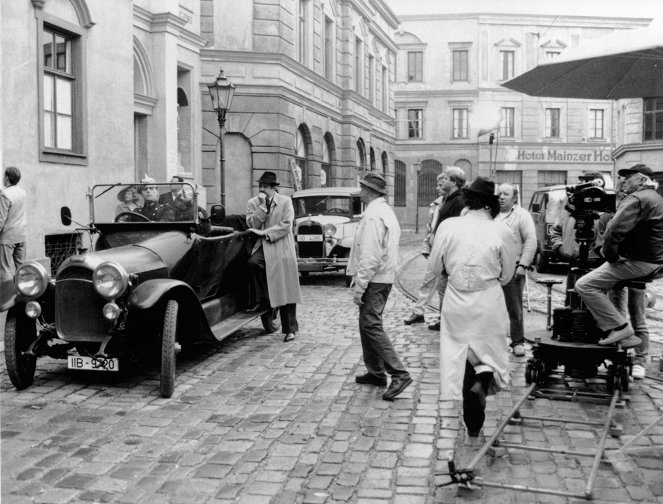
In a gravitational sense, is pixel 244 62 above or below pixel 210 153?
above

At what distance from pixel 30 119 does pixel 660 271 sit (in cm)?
906

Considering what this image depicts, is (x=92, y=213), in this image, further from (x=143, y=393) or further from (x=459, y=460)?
(x=459, y=460)

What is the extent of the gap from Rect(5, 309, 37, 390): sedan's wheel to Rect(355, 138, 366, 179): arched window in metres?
27.1

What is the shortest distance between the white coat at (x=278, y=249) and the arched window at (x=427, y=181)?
1660 inches

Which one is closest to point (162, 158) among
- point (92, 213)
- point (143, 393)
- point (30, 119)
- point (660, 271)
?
point (30, 119)

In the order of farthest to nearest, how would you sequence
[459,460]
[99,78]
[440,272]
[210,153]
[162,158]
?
[210,153], [162,158], [99,78], [440,272], [459,460]

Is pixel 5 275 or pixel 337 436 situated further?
pixel 5 275

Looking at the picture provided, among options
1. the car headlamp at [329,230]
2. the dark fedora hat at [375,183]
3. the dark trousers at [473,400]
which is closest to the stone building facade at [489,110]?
the car headlamp at [329,230]

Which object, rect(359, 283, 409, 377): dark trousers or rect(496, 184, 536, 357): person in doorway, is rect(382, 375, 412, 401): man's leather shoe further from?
rect(496, 184, 536, 357): person in doorway

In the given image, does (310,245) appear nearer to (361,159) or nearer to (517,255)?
(517,255)

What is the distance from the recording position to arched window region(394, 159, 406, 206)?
168ft

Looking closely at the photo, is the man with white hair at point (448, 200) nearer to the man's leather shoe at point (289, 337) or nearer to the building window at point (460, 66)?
the man's leather shoe at point (289, 337)

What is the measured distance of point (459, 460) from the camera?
4758 millimetres

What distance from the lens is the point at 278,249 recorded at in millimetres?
8906
